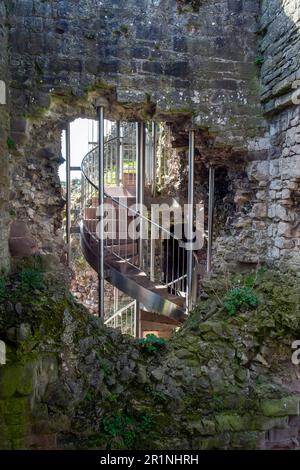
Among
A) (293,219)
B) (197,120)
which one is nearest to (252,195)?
(293,219)

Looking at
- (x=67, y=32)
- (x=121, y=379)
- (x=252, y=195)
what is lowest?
(x=121, y=379)

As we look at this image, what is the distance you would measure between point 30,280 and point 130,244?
2.86 m

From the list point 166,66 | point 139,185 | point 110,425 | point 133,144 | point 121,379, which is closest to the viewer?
point 110,425

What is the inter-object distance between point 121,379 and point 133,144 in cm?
535

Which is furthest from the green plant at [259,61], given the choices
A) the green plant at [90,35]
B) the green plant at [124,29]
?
the green plant at [90,35]

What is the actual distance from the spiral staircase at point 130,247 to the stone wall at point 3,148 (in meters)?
1.16

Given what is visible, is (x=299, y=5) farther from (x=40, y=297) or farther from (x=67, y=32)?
(x=40, y=297)

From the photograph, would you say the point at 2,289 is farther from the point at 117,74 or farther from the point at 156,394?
the point at 117,74

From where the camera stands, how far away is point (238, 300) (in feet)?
12.9

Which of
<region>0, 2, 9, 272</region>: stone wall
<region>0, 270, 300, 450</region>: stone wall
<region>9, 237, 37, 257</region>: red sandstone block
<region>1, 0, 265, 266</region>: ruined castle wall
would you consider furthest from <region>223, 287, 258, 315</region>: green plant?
<region>0, 2, 9, 272</region>: stone wall

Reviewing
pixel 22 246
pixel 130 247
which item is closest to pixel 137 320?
pixel 130 247

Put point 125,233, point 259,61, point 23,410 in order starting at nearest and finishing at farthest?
point 23,410 < point 259,61 < point 125,233

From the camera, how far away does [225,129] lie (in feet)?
14.5

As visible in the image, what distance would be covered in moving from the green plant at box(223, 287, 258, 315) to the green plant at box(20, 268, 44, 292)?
1.97 meters
